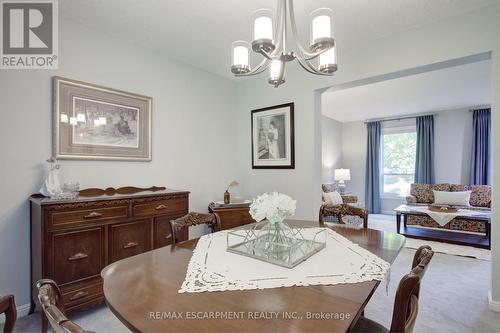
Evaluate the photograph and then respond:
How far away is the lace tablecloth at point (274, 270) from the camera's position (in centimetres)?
102

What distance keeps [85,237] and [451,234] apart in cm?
556

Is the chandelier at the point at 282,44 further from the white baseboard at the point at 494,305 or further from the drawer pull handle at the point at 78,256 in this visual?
the white baseboard at the point at 494,305

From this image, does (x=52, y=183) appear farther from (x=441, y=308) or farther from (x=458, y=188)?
(x=458, y=188)

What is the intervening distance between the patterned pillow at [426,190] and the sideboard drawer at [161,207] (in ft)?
17.8

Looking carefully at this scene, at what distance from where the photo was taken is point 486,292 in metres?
2.48

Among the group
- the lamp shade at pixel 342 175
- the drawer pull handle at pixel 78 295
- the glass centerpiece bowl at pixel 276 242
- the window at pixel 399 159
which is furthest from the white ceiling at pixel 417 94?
the drawer pull handle at pixel 78 295

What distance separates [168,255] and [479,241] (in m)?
4.99

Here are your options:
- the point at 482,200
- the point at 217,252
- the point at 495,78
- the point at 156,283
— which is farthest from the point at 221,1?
the point at 482,200

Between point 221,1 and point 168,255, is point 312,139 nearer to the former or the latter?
point 221,1

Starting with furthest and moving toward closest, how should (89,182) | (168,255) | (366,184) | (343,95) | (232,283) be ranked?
1. (366,184)
2. (343,95)
3. (89,182)
4. (168,255)
5. (232,283)

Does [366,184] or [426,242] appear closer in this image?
[426,242]

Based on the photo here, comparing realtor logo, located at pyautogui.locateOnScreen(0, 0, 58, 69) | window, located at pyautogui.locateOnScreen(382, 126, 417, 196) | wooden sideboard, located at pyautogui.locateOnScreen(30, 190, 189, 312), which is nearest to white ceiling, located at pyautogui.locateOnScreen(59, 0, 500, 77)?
realtor logo, located at pyautogui.locateOnScreen(0, 0, 58, 69)

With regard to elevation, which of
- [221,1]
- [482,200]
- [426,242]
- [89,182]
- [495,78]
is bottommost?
[426,242]

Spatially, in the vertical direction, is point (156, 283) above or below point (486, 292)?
above
